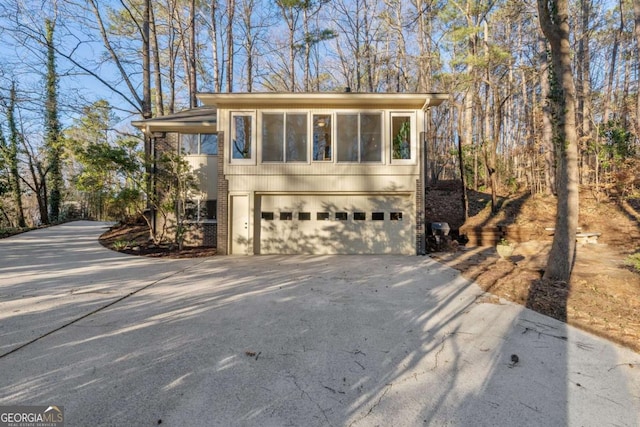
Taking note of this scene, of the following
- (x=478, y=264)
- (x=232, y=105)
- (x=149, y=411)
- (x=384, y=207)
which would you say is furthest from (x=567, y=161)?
(x=232, y=105)

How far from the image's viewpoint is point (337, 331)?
10.7 ft

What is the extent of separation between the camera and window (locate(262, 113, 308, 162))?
8.30 m

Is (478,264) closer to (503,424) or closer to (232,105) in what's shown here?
(503,424)

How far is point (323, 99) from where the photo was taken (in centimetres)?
798

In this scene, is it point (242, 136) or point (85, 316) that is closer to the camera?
point (85, 316)

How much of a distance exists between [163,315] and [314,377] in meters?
2.42

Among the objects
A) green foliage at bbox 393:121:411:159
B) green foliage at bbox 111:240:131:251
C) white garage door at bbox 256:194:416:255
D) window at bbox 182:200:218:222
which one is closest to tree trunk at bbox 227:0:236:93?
window at bbox 182:200:218:222

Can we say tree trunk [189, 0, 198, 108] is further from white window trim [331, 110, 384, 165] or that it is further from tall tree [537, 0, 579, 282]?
tall tree [537, 0, 579, 282]

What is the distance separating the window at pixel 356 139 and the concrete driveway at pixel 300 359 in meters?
4.51

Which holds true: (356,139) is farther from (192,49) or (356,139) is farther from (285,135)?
(192,49)

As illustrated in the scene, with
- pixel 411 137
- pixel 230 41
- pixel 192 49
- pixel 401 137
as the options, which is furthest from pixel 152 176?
Answer: pixel 230 41

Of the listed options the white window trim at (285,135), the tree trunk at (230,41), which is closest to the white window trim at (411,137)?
the white window trim at (285,135)

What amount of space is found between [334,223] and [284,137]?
3027 millimetres

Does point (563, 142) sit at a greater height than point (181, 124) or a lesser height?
lesser
